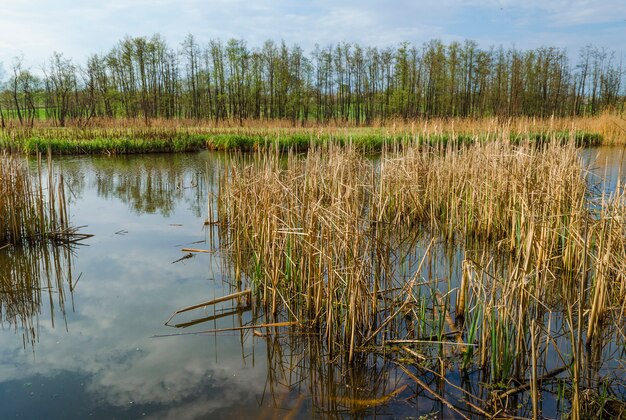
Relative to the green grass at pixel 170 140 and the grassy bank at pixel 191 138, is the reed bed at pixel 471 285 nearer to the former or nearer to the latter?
the grassy bank at pixel 191 138

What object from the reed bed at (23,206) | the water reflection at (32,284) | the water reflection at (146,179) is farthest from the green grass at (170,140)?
the water reflection at (32,284)

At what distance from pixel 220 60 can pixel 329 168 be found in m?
33.1

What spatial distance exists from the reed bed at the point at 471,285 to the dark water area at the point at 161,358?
0.55ft

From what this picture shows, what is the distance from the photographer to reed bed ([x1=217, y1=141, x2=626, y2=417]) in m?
2.78

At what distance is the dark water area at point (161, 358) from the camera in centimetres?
282

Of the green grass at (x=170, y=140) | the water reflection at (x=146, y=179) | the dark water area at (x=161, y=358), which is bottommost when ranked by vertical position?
the dark water area at (x=161, y=358)

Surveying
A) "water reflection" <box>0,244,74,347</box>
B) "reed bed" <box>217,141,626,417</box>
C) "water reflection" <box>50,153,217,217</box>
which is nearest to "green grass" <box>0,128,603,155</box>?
"water reflection" <box>50,153,217,217</box>

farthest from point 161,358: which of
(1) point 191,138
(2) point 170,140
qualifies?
(1) point 191,138

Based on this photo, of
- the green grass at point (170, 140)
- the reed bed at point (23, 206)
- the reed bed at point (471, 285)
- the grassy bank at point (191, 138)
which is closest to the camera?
the reed bed at point (471, 285)

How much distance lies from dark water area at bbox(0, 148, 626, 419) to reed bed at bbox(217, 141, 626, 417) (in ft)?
0.55

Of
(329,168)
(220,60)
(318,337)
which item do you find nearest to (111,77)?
(220,60)

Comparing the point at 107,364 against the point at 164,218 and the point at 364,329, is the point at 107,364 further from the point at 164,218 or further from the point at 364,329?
the point at 164,218

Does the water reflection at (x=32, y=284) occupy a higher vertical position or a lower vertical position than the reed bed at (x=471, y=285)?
lower

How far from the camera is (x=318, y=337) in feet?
11.5
